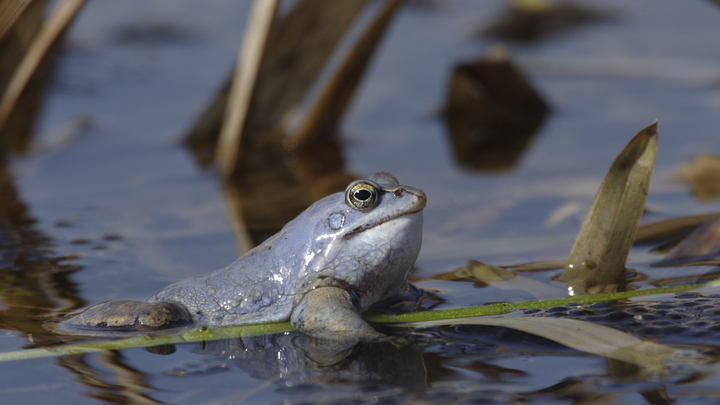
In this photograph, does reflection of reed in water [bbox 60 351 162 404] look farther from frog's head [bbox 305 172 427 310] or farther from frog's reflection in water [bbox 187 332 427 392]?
frog's head [bbox 305 172 427 310]

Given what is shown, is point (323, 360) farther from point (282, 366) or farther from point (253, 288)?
point (253, 288)

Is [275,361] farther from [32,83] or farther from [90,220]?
[32,83]

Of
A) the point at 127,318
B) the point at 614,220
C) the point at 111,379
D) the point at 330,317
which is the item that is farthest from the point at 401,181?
the point at 111,379

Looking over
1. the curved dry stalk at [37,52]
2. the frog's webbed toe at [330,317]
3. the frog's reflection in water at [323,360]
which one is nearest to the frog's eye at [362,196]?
the frog's webbed toe at [330,317]

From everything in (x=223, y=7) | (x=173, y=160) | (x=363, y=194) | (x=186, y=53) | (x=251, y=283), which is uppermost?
(x=223, y=7)

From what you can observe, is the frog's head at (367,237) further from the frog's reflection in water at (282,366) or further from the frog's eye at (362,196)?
the frog's reflection in water at (282,366)

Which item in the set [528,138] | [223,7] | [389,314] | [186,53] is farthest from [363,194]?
[223,7]

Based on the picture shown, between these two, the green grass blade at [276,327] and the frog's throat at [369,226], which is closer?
the green grass blade at [276,327]
